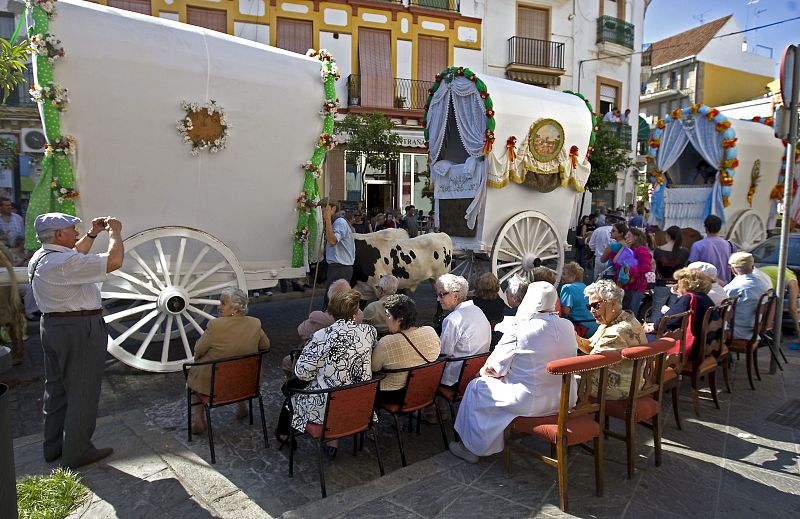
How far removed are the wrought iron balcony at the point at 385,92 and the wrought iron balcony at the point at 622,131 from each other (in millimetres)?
7074

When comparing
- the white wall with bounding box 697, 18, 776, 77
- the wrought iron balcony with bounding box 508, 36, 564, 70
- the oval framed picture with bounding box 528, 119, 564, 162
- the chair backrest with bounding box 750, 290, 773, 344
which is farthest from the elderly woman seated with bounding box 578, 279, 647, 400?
the white wall with bounding box 697, 18, 776, 77

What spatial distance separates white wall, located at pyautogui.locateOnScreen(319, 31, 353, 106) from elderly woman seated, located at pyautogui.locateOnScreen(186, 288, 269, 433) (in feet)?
46.1

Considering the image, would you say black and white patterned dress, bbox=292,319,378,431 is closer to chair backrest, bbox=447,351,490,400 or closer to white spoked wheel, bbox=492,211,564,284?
chair backrest, bbox=447,351,490,400

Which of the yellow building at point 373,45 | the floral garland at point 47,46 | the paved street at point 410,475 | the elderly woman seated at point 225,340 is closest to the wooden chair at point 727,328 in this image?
the paved street at point 410,475

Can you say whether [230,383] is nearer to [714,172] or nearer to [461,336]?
[461,336]

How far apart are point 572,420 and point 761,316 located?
3.17m

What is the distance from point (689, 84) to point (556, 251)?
2653 centimetres

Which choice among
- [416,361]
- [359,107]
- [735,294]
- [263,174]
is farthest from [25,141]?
[735,294]

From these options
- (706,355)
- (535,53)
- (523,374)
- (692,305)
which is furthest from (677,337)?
(535,53)

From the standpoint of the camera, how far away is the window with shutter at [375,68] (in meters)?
17.2

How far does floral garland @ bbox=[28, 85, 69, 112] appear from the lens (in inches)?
164

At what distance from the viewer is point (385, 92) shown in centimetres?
1744

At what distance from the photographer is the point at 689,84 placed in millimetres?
29406

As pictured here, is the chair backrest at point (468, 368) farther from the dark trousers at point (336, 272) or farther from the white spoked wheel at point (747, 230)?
the white spoked wheel at point (747, 230)
